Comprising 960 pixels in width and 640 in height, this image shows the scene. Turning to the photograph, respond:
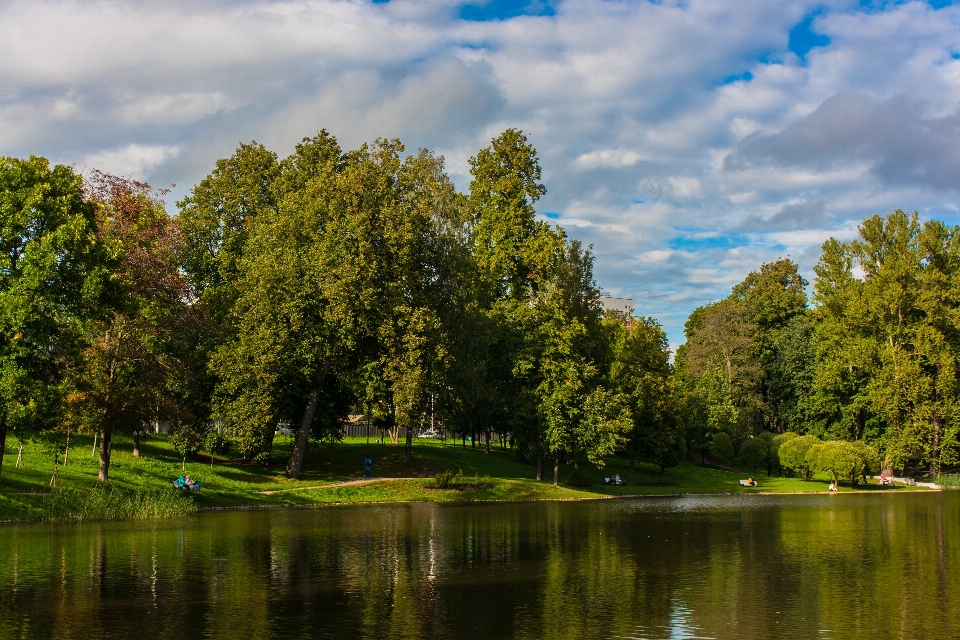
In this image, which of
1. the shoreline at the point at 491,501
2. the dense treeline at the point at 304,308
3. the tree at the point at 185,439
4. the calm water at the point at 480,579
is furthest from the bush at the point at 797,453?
the tree at the point at 185,439

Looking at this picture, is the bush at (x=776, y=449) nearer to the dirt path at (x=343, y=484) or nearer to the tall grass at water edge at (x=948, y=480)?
the tall grass at water edge at (x=948, y=480)

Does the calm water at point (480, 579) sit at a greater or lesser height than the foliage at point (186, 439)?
lesser

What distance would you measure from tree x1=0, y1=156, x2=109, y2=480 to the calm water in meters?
5.34

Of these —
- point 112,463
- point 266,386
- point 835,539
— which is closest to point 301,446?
point 266,386

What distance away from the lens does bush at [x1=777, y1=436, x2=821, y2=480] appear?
76.6 metres

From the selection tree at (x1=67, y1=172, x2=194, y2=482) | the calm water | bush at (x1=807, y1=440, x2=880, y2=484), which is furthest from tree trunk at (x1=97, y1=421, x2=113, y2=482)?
bush at (x1=807, y1=440, x2=880, y2=484)

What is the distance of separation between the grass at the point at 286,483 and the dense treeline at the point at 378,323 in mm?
1952

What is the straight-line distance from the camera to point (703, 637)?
15.8 meters

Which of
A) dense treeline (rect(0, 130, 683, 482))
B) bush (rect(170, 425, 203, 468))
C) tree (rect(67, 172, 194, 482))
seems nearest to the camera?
dense treeline (rect(0, 130, 683, 482))

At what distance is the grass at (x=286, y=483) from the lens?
39000mm

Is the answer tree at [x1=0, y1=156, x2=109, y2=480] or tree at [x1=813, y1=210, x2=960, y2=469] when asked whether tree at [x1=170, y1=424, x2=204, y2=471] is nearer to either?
tree at [x1=0, y1=156, x2=109, y2=480]

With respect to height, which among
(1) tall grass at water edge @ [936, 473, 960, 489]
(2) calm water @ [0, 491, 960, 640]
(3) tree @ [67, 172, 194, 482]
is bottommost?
(1) tall grass at water edge @ [936, 473, 960, 489]

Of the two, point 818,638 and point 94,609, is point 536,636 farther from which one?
point 94,609

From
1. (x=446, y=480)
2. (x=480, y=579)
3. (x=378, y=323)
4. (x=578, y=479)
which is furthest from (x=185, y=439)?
(x=480, y=579)
